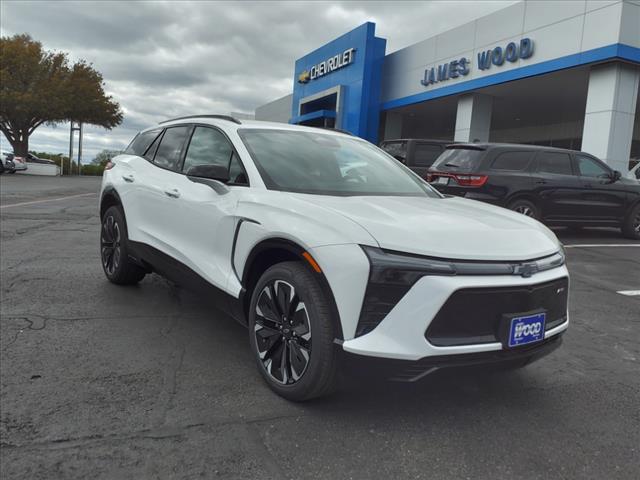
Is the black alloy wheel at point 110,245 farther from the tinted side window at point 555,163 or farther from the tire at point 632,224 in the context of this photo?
the tire at point 632,224

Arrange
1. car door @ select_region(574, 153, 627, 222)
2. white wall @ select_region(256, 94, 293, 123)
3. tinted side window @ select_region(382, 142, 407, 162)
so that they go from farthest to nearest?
white wall @ select_region(256, 94, 293, 123) → tinted side window @ select_region(382, 142, 407, 162) → car door @ select_region(574, 153, 627, 222)

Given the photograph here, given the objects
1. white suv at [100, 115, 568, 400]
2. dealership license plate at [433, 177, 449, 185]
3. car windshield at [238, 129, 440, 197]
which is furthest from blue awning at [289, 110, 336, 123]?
white suv at [100, 115, 568, 400]

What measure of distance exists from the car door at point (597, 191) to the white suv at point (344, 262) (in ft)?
23.5

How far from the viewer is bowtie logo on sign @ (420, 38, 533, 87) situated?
1709 cm

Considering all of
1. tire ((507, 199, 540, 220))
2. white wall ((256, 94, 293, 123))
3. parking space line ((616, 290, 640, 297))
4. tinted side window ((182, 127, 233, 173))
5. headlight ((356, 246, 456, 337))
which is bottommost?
parking space line ((616, 290, 640, 297))

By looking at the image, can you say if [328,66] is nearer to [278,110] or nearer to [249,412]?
[278,110]

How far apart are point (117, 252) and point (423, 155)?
910 cm

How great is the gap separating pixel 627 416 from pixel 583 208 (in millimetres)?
7863

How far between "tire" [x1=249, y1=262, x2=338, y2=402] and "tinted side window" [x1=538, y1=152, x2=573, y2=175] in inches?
317

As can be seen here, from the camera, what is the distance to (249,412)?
2801 millimetres

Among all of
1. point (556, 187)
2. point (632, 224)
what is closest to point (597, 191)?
point (556, 187)

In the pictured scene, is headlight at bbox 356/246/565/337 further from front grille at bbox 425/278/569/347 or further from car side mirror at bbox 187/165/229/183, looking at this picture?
car side mirror at bbox 187/165/229/183

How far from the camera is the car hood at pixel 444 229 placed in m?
2.51

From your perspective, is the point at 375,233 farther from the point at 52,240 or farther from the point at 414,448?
the point at 52,240
